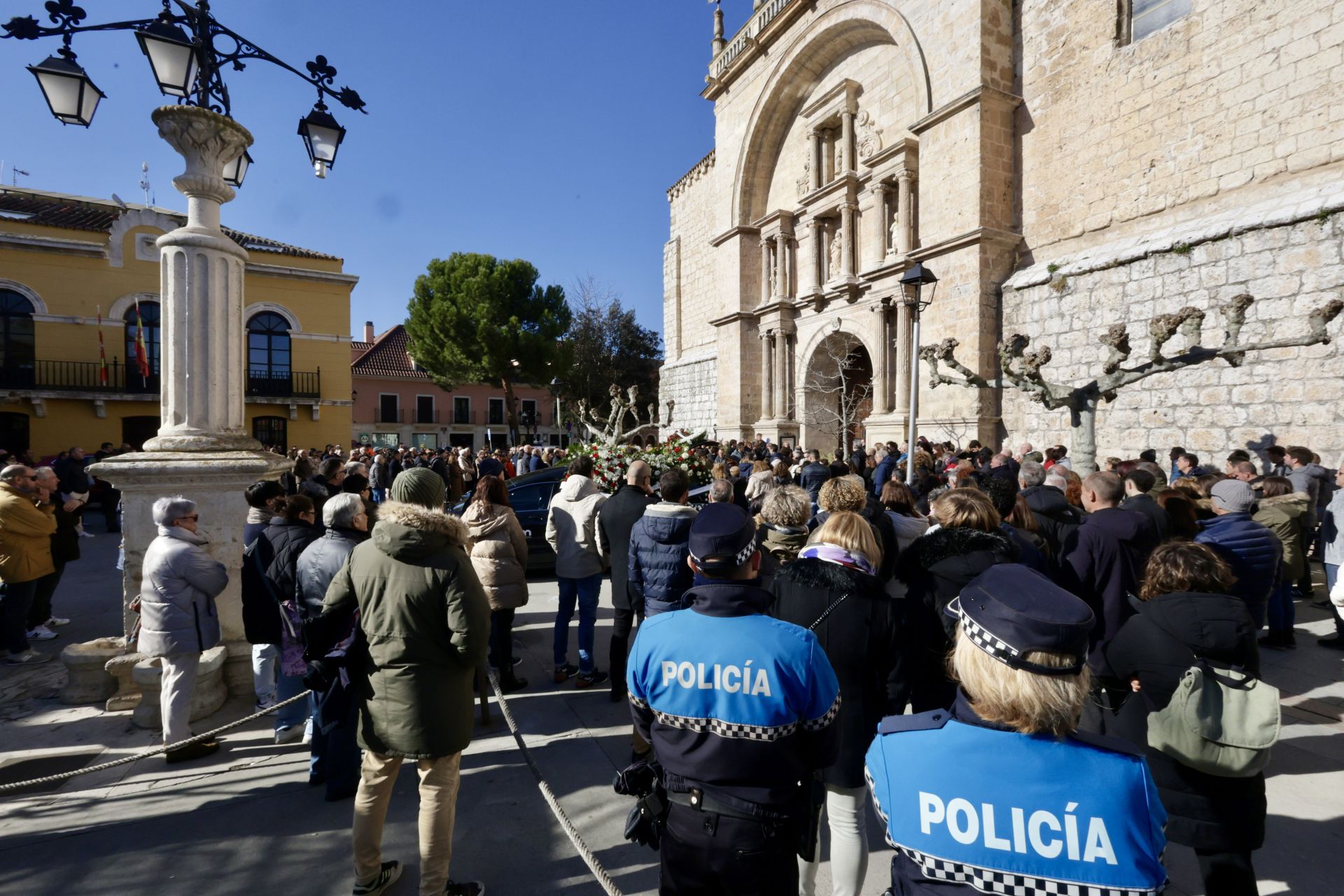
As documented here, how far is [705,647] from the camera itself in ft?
6.06

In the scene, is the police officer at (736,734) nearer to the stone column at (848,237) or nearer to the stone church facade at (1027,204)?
the stone church facade at (1027,204)

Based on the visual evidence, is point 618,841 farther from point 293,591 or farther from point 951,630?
point 293,591

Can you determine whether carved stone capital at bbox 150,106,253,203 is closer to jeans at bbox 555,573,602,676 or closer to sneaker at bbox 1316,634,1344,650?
jeans at bbox 555,573,602,676

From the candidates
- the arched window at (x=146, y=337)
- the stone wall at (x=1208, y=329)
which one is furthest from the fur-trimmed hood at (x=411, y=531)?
the arched window at (x=146, y=337)

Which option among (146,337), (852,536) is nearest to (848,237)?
(852,536)

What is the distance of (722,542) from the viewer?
204cm

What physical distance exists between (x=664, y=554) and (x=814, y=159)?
1619 cm

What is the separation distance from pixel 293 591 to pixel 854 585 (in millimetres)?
3228

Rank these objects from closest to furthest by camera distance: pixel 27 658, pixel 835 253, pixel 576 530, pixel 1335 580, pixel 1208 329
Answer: pixel 576 530 → pixel 27 658 → pixel 1335 580 → pixel 1208 329 → pixel 835 253

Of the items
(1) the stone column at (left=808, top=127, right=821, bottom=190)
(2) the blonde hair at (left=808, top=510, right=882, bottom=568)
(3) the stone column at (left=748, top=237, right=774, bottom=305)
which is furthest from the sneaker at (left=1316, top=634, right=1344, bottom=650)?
(3) the stone column at (left=748, top=237, right=774, bottom=305)

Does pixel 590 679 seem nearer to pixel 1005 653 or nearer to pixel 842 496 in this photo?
pixel 842 496

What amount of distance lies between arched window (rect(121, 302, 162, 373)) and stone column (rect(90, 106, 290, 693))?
725 inches

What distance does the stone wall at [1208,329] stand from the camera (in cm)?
838

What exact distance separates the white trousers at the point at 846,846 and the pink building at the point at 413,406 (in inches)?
1344
